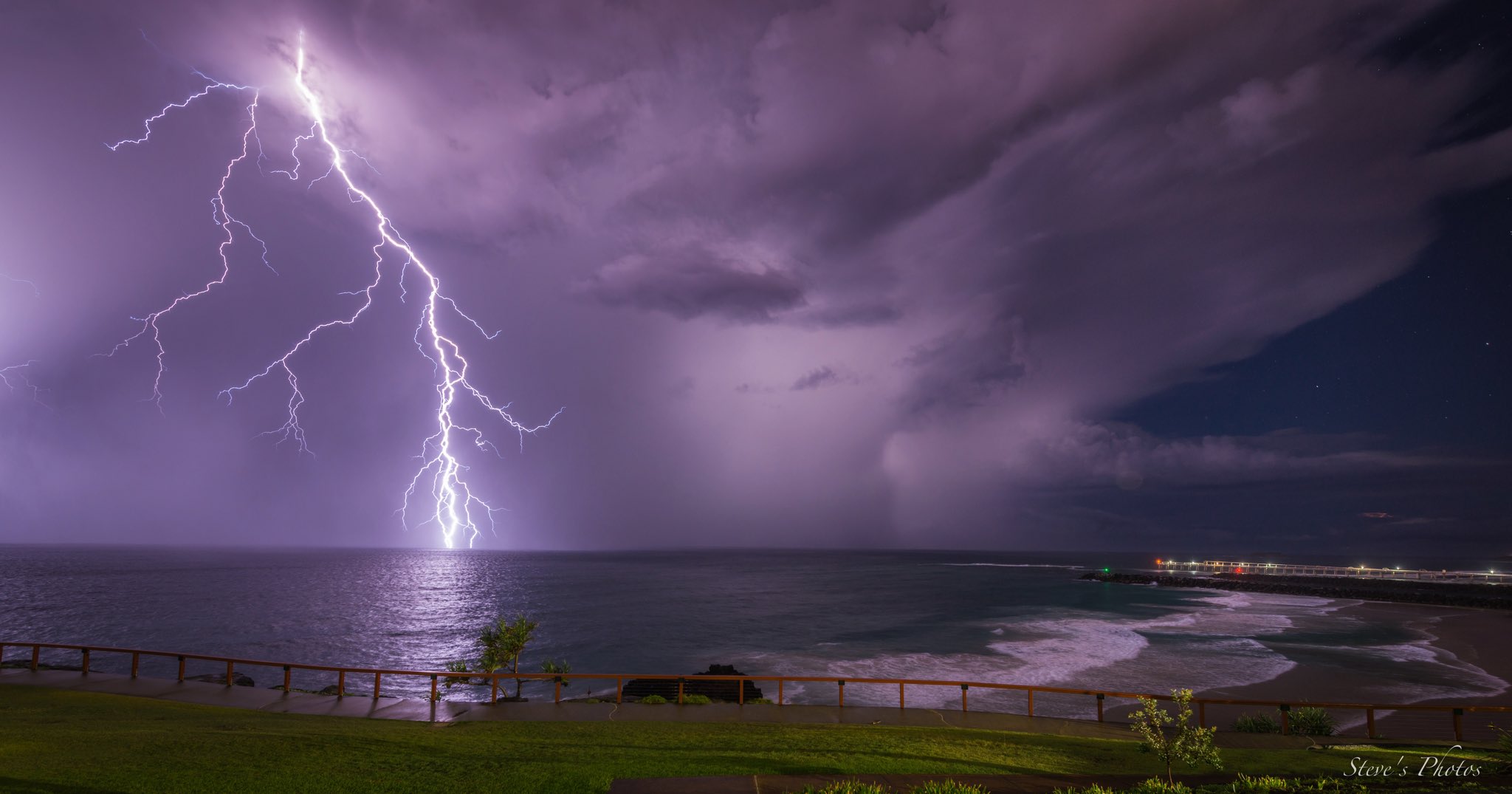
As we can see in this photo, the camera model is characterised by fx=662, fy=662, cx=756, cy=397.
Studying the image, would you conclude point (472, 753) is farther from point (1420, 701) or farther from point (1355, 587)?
point (1355, 587)

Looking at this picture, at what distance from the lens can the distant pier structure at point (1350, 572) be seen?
10469cm

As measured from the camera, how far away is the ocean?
119 feet

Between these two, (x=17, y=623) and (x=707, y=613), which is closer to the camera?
(x=17, y=623)

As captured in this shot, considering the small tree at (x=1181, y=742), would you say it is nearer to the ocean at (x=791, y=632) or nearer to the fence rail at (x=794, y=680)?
the fence rail at (x=794, y=680)

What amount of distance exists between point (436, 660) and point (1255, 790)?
4797cm

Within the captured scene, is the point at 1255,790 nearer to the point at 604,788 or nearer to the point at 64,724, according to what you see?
the point at 604,788

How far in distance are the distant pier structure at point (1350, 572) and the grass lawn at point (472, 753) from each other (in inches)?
5057

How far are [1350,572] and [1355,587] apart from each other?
4616 centimetres

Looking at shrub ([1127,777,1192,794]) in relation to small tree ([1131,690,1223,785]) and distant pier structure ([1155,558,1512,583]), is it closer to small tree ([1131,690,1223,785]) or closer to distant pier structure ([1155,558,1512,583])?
small tree ([1131,690,1223,785])

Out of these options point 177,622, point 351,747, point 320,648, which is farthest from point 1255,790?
point 177,622

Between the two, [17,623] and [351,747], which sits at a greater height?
[351,747]

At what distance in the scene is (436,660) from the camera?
148ft

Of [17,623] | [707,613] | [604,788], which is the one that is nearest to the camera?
[604,788]

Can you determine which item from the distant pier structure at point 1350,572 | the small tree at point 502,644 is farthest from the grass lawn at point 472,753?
the distant pier structure at point 1350,572
